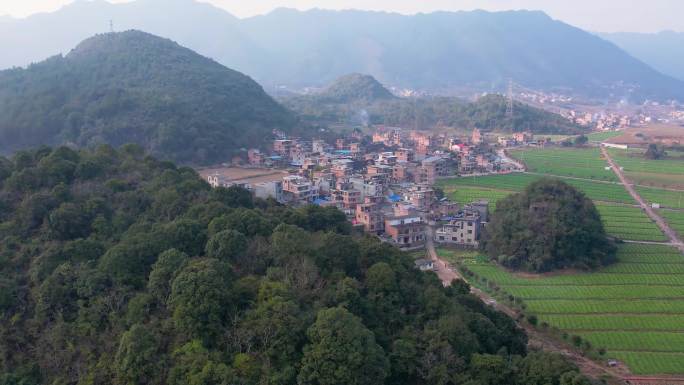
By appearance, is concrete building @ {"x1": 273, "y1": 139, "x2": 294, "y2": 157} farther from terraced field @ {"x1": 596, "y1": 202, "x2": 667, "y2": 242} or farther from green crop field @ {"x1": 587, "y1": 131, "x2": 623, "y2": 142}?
green crop field @ {"x1": 587, "y1": 131, "x2": 623, "y2": 142}

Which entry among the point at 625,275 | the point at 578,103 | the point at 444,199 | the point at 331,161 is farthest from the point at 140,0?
the point at 625,275

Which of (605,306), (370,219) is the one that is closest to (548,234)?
(605,306)

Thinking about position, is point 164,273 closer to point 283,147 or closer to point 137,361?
point 137,361

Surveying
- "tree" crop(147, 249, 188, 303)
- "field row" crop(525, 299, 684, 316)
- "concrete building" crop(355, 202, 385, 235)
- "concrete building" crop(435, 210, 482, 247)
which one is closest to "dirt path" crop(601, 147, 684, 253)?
"field row" crop(525, 299, 684, 316)

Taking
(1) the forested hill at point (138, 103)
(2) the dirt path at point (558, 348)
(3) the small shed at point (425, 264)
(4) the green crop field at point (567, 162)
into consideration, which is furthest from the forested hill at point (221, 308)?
(4) the green crop field at point (567, 162)

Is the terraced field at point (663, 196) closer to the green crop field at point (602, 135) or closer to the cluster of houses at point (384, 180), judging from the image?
the cluster of houses at point (384, 180)

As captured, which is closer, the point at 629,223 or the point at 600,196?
the point at 629,223
